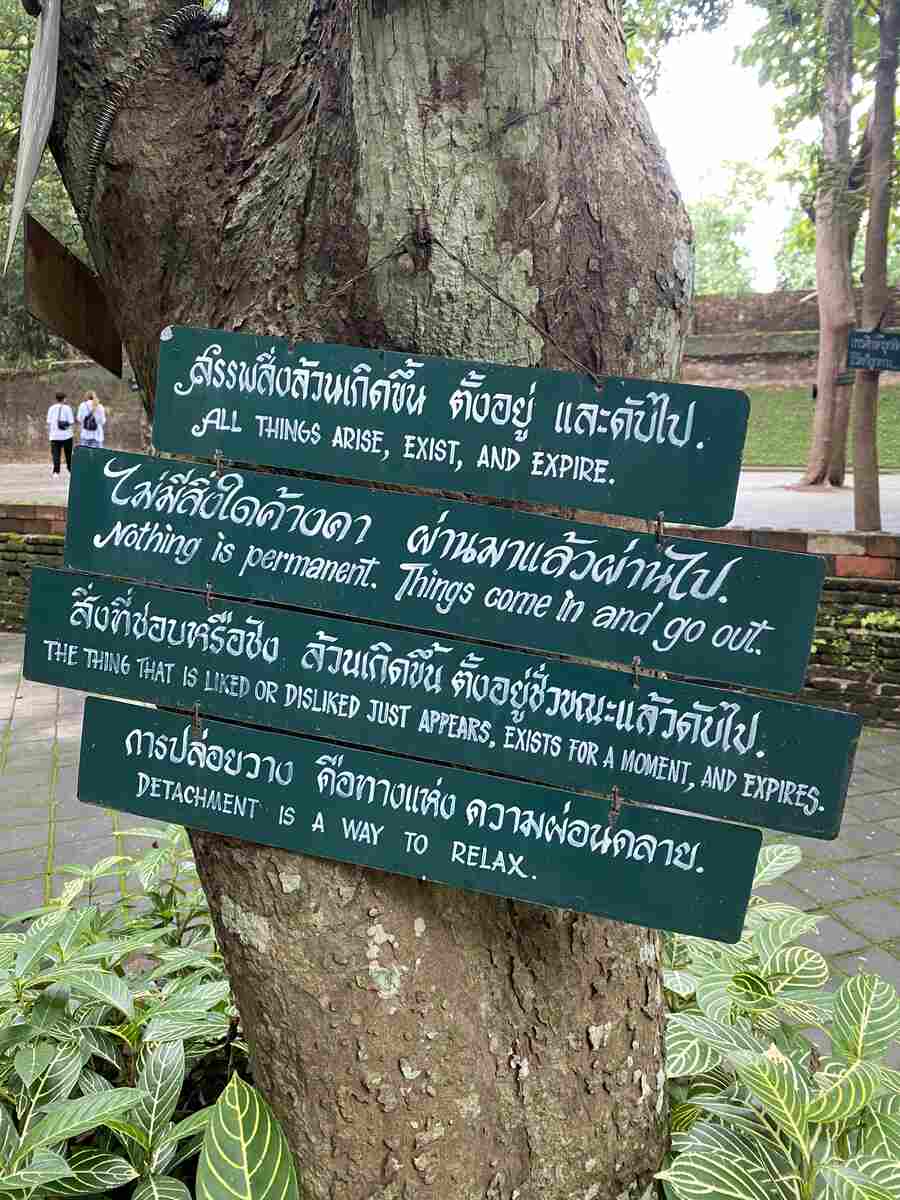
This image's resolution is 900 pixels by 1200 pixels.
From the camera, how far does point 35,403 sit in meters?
19.8

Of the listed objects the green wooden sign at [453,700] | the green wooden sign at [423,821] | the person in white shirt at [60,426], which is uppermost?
the person in white shirt at [60,426]

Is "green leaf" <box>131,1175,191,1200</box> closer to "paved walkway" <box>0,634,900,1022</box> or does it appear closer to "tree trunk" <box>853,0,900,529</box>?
"paved walkway" <box>0,634,900,1022</box>

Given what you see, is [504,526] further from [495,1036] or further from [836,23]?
[836,23]

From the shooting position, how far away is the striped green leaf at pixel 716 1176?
138 cm

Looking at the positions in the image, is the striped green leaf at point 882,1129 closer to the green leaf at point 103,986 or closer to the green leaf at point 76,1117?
the green leaf at point 76,1117

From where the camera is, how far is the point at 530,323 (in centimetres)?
124

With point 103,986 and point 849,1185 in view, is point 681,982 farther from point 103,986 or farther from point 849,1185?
point 103,986

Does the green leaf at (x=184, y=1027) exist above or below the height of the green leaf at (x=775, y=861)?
below

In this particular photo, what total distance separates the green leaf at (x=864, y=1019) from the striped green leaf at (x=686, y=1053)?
0.74 feet

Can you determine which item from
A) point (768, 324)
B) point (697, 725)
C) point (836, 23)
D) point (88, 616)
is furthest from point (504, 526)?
point (768, 324)

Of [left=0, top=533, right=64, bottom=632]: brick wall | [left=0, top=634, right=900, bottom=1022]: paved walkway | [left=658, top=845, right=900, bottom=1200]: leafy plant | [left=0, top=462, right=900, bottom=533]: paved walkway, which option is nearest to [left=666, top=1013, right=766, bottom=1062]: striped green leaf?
[left=658, top=845, right=900, bottom=1200]: leafy plant

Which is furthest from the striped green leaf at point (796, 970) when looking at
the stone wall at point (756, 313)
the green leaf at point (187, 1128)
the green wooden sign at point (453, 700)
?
the stone wall at point (756, 313)

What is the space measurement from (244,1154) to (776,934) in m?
1.24

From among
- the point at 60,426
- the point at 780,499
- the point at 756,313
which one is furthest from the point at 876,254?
the point at 756,313
